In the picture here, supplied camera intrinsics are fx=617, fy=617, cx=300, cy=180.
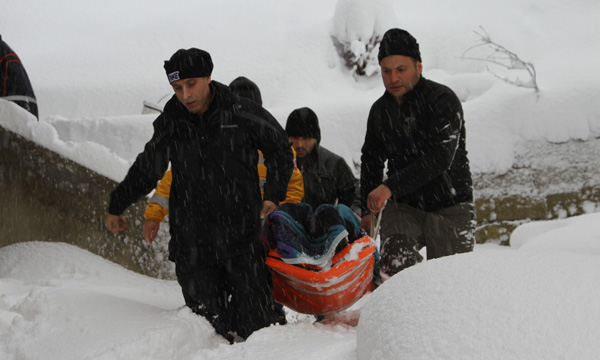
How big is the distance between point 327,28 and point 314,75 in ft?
5.65

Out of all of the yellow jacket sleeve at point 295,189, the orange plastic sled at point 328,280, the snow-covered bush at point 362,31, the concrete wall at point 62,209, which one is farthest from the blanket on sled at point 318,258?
the snow-covered bush at point 362,31

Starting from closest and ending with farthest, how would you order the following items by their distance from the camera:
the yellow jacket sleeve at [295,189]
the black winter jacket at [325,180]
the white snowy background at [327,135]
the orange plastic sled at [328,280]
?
the white snowy background at [327,135] < the orange plastic sled at [328,280] < the yellow jacket sleeve at [295,189] < the black winter jacket at [325,180]

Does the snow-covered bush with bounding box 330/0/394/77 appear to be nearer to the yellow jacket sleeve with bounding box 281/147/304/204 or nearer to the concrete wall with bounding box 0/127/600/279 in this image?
the concrete wall with bounding box 0/127/600/279

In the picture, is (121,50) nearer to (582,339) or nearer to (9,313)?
(9,313)

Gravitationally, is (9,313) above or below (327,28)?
below

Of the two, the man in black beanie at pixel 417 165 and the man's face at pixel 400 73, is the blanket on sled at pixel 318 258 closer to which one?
the man in black beanie at pixel 417 165

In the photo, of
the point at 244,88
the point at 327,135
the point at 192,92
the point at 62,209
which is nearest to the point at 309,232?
the point at 192,92

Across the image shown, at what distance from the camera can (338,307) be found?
3314 mm

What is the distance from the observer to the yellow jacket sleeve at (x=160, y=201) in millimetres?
3549

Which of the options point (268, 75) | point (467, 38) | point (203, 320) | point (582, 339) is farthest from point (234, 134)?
point (467, 38)

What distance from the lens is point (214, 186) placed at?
3.38 meters

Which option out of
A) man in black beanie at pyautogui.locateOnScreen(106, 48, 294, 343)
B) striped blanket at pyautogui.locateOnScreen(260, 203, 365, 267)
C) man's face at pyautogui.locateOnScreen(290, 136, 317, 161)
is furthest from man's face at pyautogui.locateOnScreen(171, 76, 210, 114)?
man's face at pyautogui.locateOnScreen(290, 136, 317, 161)

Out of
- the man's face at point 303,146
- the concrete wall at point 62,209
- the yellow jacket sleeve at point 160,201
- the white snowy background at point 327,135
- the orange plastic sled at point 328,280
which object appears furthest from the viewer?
the concrete wall at point 62,209

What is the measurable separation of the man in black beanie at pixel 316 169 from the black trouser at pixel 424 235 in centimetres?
102
